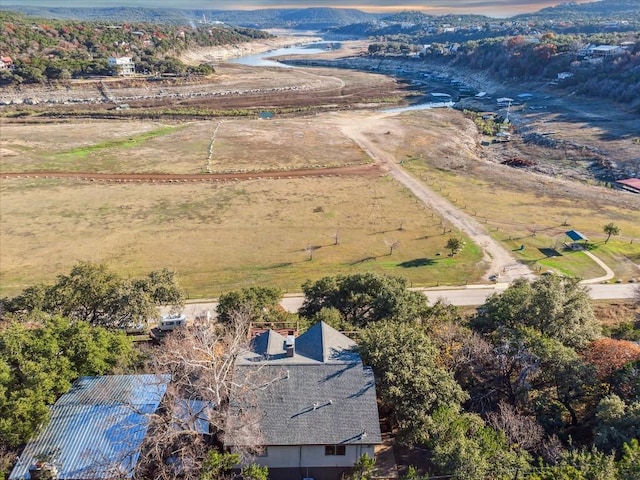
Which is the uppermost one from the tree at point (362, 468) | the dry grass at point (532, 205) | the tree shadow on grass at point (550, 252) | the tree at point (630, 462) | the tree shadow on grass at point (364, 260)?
the tree at point (630, 462)

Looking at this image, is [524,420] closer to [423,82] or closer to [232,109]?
[232,109]

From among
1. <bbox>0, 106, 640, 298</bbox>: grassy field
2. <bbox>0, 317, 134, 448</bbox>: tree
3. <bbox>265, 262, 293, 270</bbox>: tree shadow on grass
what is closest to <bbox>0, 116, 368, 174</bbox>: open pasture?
<bbox>0, 106, 640, 298</bbox>: grassy field

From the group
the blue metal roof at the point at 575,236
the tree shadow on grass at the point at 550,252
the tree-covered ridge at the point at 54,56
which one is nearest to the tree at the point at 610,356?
the tree shadow on grass at the point at 550,252

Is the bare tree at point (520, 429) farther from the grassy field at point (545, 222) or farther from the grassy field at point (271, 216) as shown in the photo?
the grassy field at point (545, 222)

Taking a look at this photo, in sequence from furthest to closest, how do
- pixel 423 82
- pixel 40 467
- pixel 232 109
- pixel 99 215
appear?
pixel 423 82, pixel 232 109, pixel 99 215, pixel 40 467

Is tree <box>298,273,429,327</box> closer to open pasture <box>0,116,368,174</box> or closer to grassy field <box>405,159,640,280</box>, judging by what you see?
grassy field <box>405,159,640,280</box>

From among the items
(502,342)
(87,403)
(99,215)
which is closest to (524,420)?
(502,342)

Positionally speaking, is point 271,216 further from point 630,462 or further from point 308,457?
point 630,462
